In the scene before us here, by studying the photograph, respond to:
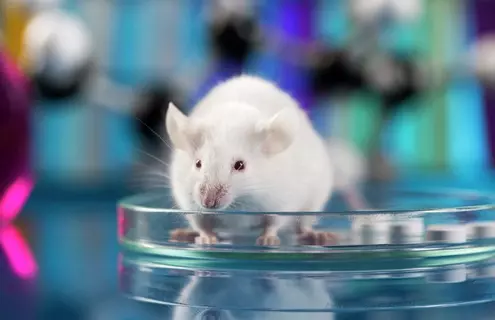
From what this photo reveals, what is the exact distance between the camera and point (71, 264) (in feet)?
2.49

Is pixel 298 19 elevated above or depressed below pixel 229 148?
above

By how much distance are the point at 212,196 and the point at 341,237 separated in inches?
4.6

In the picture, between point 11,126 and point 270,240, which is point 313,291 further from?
point 11,126

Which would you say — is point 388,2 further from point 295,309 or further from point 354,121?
point 295,309

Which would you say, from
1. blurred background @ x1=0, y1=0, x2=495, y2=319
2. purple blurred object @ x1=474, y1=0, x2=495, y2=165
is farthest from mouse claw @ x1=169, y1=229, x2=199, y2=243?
purple blurred object @ x1=474, y1=0, x2=495, y2=165

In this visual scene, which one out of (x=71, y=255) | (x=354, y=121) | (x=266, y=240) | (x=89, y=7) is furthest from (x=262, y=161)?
(x=89, y=7)

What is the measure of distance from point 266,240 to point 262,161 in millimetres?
107

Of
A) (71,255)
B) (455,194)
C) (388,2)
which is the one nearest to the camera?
(71,255)

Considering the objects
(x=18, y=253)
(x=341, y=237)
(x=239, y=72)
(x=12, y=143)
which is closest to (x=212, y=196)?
(x=341, y=237)

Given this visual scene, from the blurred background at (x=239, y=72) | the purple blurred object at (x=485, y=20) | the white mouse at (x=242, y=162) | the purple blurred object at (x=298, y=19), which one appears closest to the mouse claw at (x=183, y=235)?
the white mouse at (x=242, y=162)

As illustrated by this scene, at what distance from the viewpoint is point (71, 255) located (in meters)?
0.82

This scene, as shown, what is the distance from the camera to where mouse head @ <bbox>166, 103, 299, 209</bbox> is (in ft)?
2.31

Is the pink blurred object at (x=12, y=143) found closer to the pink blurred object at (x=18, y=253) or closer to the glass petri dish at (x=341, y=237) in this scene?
the pink blurred object at (x=18, y=253)

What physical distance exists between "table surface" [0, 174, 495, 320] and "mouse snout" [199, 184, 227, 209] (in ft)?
0.33
